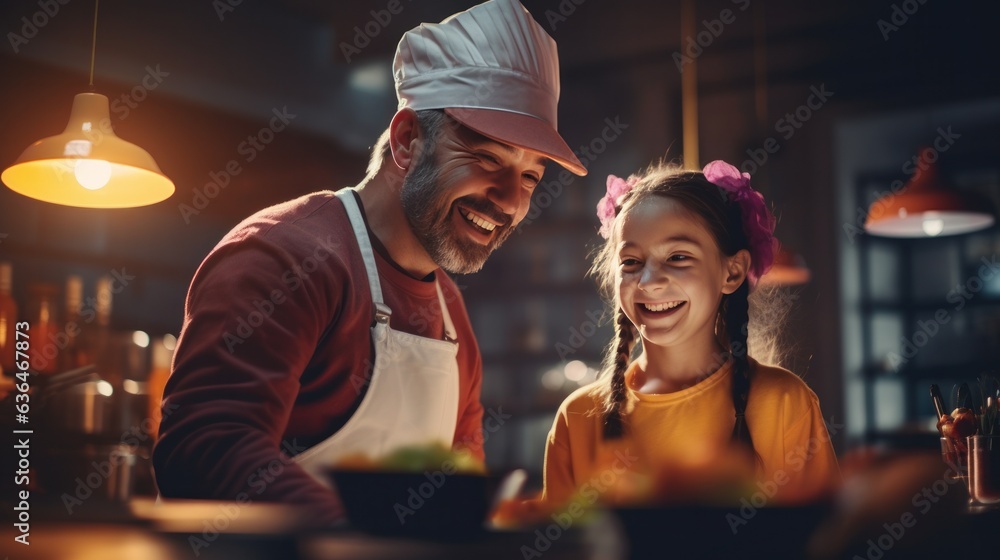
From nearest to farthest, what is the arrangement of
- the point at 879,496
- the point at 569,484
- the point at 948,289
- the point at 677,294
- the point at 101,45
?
the point at 879,496, the point at 677,294, the point at 569,484, the point at 101,45, the point at 948,289

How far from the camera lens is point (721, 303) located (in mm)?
1711

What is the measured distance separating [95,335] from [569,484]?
2.19 metres

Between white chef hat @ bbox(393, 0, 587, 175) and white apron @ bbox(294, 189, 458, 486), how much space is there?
283 millimetres

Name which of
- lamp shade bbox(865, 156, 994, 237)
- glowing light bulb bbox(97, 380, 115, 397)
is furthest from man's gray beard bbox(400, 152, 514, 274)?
lamp shade bbox(865, 156, 994, 237)

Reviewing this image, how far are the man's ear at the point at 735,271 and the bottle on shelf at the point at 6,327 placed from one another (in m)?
1.98

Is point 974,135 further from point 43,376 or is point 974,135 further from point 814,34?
point 43,376

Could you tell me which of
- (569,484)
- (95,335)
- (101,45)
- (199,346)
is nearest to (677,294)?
(569,484)

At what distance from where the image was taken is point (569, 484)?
1641 millimetres
